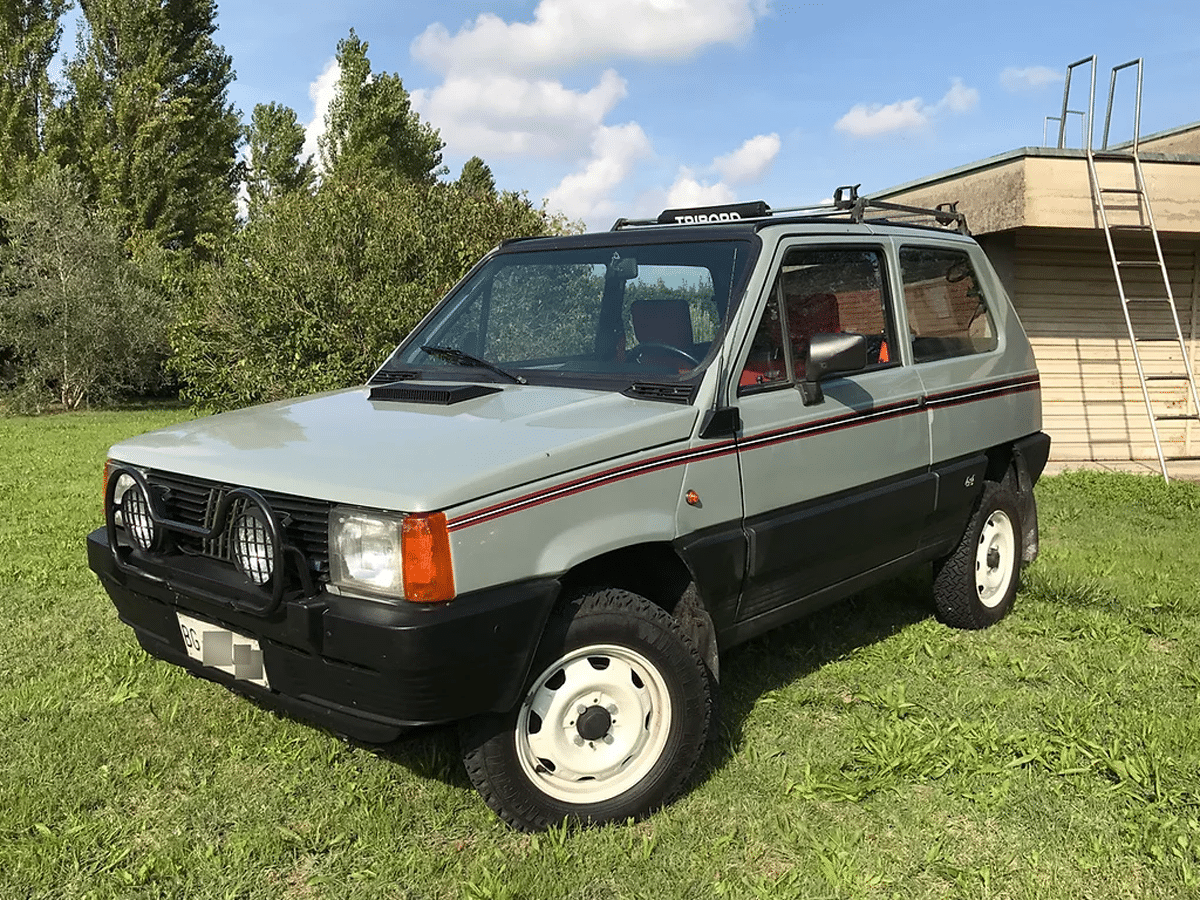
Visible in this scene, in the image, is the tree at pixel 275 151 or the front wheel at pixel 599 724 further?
the tree at pixel 275 151

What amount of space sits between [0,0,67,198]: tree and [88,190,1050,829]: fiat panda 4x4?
28.6 m

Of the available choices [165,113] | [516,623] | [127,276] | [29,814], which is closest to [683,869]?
[516,623]

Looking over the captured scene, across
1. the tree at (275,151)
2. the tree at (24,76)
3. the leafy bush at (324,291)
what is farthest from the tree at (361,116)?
the leafy bush at (324,291)

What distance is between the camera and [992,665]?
493cm

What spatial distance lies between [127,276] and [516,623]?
23960mm

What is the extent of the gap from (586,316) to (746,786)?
6.61 feet

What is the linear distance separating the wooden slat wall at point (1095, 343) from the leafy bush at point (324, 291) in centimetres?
642

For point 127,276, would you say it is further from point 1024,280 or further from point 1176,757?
point 1176,757

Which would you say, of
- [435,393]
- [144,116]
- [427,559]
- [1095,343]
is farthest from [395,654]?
[144,116]

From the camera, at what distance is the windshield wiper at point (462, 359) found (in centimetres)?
409

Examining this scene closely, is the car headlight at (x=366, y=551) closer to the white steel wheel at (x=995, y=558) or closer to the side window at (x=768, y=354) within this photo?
the side window at (x=768, y=354)

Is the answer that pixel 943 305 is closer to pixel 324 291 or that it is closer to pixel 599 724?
pixel 599 724

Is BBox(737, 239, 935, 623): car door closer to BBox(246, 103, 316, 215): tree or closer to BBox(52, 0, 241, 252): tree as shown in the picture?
BBox(52, 0, 241, 252): tree

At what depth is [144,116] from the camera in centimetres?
2850
